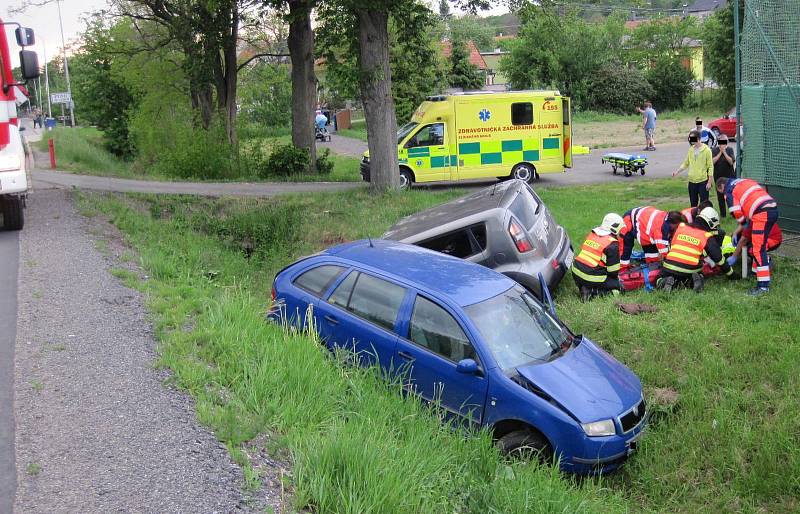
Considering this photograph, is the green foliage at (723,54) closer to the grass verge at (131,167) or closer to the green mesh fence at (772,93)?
the grass verge at (131,167)

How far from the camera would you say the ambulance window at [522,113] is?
19730mm

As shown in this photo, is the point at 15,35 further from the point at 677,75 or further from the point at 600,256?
the point at 677,75

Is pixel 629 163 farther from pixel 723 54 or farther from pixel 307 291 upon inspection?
pixel 723 54

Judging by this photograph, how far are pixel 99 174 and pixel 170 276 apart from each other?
15936 mm

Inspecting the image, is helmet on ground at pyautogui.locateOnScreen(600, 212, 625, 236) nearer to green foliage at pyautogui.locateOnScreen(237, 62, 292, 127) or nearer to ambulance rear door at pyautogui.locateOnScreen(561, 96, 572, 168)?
ambulance rear door at pyautogui.locateOnScreen(561, 96, 572, 168)

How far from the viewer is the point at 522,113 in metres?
19.8

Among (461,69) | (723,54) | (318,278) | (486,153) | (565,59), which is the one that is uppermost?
(565,59)

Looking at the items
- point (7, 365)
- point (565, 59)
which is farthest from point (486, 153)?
point (565, 59)

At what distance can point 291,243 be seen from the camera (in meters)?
13.2

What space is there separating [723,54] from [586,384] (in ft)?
124

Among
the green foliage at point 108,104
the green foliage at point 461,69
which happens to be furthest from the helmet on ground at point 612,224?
the green foliage at point 108,104

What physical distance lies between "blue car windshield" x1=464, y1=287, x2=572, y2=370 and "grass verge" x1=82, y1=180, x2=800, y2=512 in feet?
2.52

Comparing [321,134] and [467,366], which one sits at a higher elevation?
[321,134]

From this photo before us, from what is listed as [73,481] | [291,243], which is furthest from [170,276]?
[73,481]
